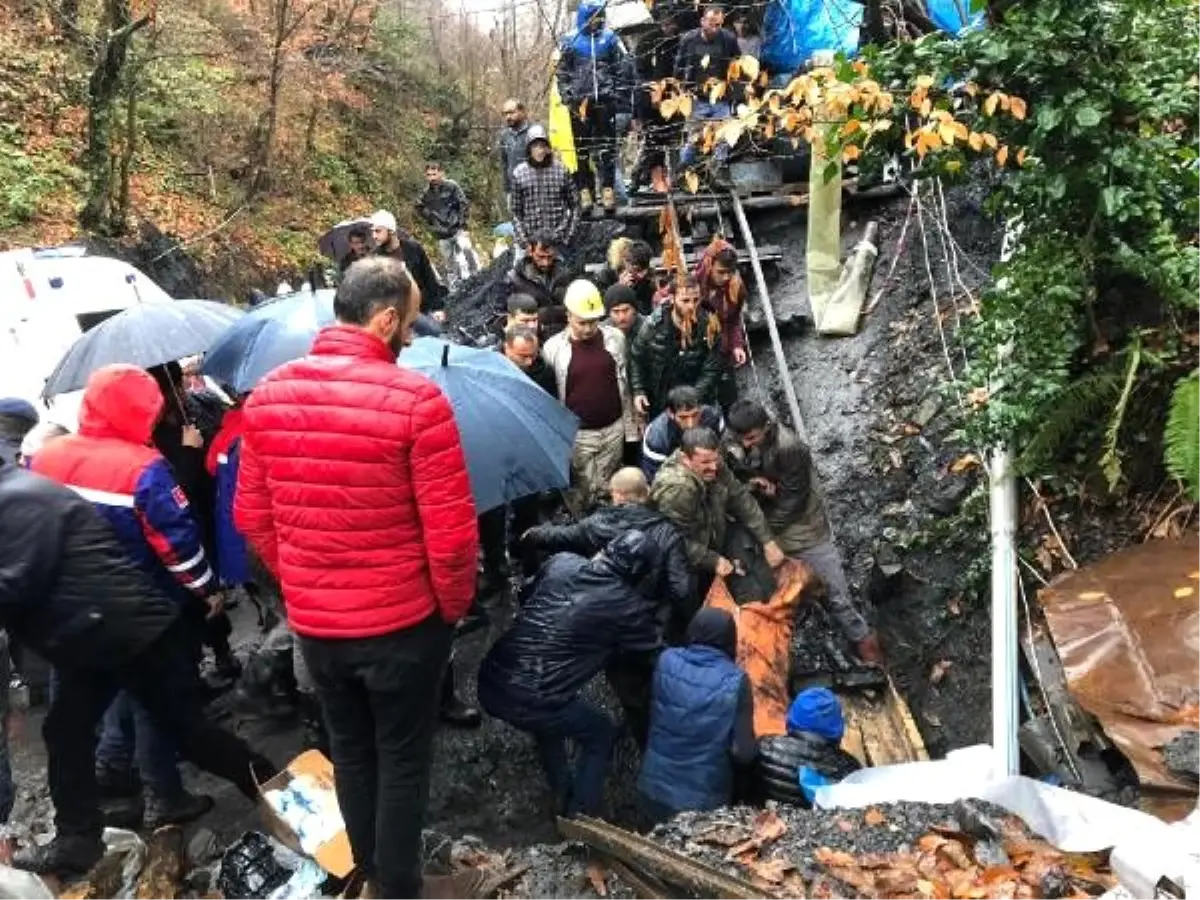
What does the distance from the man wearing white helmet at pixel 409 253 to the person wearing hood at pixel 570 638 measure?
324 cm

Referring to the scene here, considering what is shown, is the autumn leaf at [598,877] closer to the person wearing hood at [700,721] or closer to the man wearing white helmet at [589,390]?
the person wearing hood at [700,721]

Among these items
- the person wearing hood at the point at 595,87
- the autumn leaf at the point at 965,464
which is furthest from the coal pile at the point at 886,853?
the person wearing hood at the point at 595,87

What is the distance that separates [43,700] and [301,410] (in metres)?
4.23

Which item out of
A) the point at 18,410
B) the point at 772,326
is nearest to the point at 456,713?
the point at 18,410

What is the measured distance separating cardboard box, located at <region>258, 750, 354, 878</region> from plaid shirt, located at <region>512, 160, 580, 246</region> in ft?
21.5

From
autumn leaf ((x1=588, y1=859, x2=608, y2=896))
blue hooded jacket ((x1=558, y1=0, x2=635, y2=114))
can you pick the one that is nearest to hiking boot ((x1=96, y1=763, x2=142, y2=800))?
autumn leaf ((x1=588, y1=859, x2=608, y2=896))

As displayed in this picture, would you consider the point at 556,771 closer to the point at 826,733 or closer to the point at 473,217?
the point at 826,733

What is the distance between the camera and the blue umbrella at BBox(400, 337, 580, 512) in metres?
4.83

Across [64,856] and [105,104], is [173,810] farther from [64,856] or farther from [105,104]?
[105,104]

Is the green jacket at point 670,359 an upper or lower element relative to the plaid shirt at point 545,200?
lower

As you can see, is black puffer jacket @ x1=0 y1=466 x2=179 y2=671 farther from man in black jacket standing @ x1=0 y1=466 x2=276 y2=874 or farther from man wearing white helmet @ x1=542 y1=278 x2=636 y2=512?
man wearing white helmet @ x1=542 y1=278 x2=636 y2=512

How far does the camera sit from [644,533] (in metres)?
4.99

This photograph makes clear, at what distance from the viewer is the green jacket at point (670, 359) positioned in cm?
708

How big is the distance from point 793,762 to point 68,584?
3244 mm
